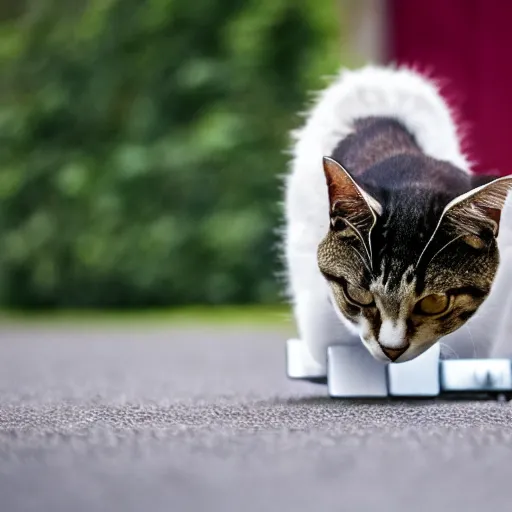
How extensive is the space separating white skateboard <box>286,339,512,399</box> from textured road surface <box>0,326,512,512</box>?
0.02 m

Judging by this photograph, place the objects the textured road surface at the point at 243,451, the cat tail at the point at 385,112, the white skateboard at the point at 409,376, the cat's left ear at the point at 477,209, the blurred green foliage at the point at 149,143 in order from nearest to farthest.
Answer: the textured road surface at the point at 243,451, the cat's left ear at the point at 477,209, the white skateboard at the point at 409,376, the cat tail at the point at 385,112, the blurred green foliage at the point at 149,143

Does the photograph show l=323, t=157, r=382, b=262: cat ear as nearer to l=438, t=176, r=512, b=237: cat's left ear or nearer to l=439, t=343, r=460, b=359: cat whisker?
l=438, t=176, r=512, b=237: cat's left ear

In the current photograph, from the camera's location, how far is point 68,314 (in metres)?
6.09

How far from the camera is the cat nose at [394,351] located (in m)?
1.33

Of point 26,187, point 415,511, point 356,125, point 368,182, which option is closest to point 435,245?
point 368,182

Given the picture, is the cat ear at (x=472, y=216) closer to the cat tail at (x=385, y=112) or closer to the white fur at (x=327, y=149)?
the white fur at (x=327, y=149)

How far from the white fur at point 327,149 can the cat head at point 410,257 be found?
0.11 metres

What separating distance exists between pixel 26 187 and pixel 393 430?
5849mm

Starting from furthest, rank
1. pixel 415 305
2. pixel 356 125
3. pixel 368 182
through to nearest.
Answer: pixel 356 125 < pixel 368 182 < pixel 415 305

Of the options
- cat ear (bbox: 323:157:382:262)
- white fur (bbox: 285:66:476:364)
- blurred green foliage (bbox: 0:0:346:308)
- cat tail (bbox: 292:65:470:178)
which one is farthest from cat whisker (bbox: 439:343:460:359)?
blurred green foliage (bbox: 0:0:346:308)

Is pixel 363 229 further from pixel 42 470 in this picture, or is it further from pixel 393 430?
pixel 42 470

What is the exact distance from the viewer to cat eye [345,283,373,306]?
4.40 ft

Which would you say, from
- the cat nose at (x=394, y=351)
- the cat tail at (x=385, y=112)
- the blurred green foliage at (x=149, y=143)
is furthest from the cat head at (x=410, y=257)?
the blurred green foliage at (x=149, y=143)

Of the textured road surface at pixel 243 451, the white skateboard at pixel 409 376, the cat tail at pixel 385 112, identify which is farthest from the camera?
the cat tail at pixel 385 112
